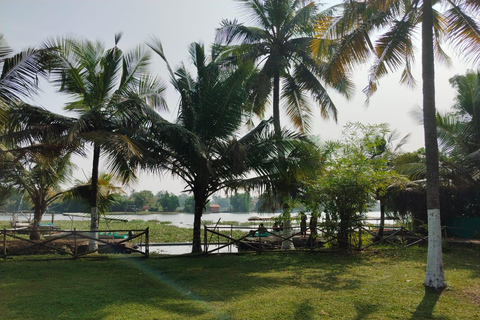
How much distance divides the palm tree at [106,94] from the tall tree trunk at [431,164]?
25.9 feet

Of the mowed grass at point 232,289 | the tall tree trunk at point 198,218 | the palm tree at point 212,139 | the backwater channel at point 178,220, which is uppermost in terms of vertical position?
the palm tree at point 212,139

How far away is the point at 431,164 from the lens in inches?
317

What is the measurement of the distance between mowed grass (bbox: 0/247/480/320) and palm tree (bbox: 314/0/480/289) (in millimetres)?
1504

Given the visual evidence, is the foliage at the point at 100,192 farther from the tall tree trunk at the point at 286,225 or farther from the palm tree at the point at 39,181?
the tall tree trunk at the point at 286,225

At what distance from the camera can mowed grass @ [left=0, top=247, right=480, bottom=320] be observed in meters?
6.15

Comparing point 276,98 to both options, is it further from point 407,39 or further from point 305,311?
point 305,311

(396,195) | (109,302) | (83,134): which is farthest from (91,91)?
(396,195)

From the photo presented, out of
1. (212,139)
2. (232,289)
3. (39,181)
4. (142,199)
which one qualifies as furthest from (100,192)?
(142,199)

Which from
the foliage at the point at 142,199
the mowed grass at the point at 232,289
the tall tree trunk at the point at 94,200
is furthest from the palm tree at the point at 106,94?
the foliage at the point at 142,199

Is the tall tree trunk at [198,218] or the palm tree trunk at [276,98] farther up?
the palm tree trunk at [276,98]

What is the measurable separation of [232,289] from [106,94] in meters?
8.50

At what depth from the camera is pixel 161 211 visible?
91.8m

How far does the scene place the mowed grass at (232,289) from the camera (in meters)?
6.15

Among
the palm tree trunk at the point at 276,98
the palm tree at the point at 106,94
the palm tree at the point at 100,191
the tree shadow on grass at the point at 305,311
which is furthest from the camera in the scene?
the palm tree at the point at 100,191
